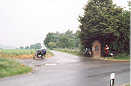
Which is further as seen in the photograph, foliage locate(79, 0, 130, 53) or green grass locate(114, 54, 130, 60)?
foliage locate(79, 0, 130, 53)

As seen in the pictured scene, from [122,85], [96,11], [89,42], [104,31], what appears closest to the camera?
A: [122,85]

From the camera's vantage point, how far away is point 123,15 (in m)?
25.5

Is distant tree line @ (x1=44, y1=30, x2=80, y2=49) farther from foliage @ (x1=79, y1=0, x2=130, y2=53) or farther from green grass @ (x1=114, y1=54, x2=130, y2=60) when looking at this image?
green grass @ (x1=114, y1=54, x2=130, y2=60)

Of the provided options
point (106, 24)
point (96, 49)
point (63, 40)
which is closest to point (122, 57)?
point (96, 49)

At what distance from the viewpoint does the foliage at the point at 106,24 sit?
24025 millimetres

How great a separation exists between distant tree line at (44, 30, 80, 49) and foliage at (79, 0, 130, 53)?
39.3 metres

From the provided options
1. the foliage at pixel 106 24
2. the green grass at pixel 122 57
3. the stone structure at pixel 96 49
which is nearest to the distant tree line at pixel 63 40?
the stone structure at pixel 96 49

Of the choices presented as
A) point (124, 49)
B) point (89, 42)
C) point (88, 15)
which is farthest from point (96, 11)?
point (124, 49)

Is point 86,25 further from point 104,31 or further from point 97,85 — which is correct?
point 97,85

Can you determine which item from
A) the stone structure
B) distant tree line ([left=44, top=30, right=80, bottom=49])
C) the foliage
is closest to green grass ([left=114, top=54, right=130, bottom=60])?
the foliage

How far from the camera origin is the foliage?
78.8 ft

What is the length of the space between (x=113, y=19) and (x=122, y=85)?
16.6 meters

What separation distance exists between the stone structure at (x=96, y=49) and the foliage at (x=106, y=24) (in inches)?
23.5

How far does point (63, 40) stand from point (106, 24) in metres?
51.3
